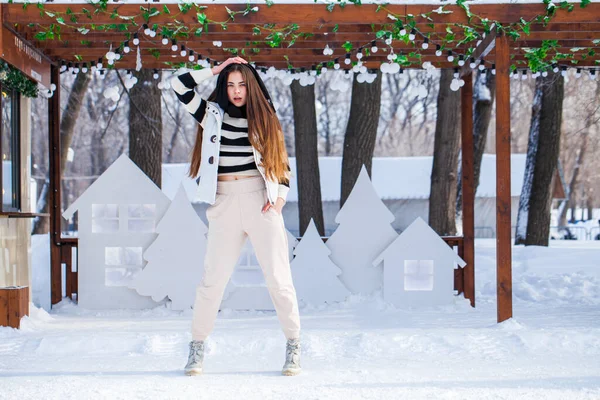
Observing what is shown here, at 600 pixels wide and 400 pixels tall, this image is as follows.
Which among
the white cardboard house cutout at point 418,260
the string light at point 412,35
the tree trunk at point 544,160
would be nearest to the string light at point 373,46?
the string light at point 412,35

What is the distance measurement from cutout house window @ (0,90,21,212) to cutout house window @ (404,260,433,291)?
416 cm

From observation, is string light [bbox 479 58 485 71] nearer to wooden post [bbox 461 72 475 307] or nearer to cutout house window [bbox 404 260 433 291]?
wooden post [bbox 461 72 475 307]

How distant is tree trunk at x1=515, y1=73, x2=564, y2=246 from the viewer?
45.6ft

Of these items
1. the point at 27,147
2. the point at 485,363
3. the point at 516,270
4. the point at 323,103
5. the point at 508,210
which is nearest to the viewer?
the point at 485,363

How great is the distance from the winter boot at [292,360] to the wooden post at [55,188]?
4483mm

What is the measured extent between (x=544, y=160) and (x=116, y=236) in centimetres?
857

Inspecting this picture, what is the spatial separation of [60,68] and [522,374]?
6011mm

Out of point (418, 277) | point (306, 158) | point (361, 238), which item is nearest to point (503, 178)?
point (418, 277)

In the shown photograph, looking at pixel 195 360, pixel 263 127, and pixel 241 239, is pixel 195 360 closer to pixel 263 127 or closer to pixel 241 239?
pixel 241 239

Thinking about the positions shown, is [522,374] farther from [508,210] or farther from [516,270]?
[516,270]

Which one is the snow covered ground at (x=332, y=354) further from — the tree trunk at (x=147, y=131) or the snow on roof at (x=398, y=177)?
the snow on roof at (x=398, y=177)

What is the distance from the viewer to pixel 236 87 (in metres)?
4.79

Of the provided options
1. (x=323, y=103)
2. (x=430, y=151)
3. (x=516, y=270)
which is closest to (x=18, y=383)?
(x=516, y=270)

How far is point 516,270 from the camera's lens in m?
10.8
